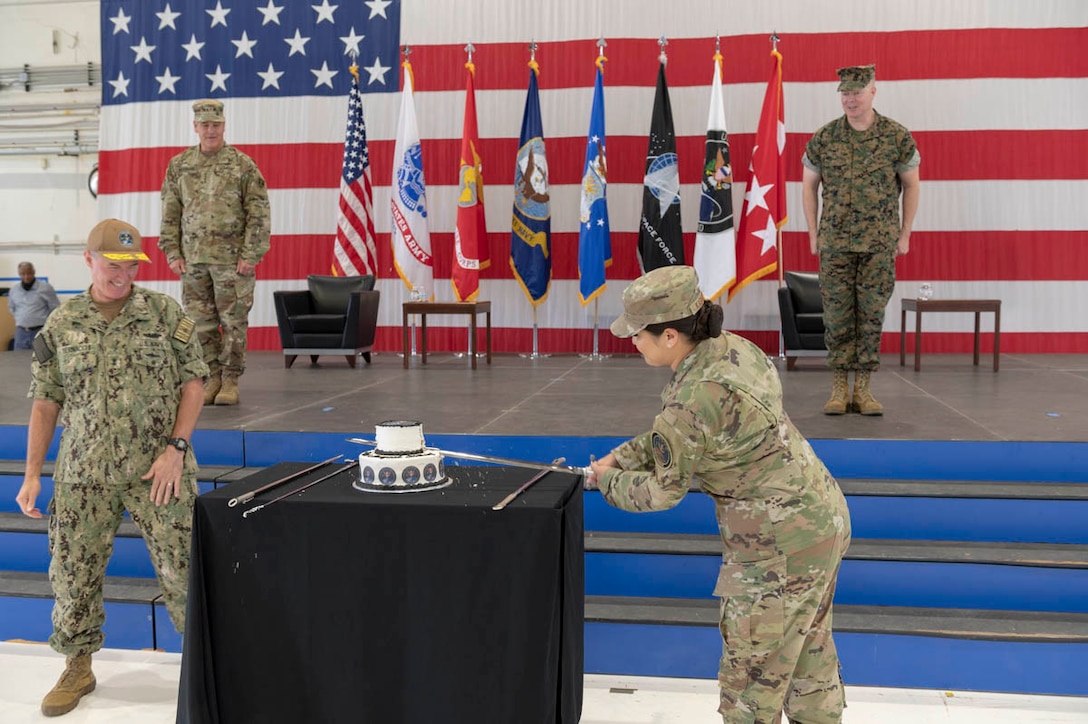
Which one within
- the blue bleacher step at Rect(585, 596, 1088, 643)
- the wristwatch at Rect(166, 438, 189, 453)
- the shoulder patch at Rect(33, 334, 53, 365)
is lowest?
the blue bleacher step at Rect(585, 596, 1088, 643)

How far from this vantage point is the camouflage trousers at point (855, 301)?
421cm

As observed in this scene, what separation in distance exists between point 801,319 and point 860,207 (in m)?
2.57

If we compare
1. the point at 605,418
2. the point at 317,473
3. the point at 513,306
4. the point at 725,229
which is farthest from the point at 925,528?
the point at 513,306

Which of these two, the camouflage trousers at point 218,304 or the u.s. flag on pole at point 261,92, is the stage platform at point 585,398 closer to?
the camouflage trousers at point 218,304

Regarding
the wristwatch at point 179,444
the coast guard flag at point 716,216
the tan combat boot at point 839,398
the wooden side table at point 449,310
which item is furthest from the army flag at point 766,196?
→ the wristwatch at point 179,444

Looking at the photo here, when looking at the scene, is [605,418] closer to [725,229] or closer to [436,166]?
[725,229]

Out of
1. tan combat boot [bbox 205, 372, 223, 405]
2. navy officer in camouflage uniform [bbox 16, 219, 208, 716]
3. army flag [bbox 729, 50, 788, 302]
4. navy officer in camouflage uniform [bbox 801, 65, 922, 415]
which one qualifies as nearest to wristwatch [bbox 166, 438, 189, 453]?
navy officer in camouflage uniform [bbox 16, 219, 208, 716]

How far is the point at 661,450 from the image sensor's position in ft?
6.01

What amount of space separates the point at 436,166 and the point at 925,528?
567 cm

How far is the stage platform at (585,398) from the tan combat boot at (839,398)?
86 millimetres

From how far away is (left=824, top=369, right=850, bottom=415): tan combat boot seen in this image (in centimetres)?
443

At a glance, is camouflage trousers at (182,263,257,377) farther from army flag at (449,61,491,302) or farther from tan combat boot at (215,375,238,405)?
army flag at (449,61,491,302)

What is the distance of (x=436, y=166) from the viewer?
8031 millimetres

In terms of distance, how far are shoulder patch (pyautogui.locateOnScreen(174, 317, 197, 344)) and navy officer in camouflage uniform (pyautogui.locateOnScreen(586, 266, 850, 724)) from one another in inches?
52.5
